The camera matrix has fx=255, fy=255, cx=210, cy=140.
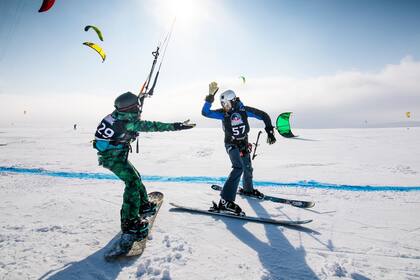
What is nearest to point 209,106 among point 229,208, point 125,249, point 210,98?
point 210,98

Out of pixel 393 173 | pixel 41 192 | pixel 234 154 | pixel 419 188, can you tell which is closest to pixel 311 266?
pixel 234 154

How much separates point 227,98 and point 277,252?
10.7 ft

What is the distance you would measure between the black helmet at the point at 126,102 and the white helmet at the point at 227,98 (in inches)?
91.6

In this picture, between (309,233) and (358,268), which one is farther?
(309,233)

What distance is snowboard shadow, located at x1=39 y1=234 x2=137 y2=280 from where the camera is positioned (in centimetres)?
305

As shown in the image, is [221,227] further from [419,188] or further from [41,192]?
[419,188]

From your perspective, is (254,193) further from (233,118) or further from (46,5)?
(46,5)

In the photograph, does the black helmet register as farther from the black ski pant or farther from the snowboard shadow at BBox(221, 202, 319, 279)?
the snowboard shadow at BBox(221, 202, 319, 279)

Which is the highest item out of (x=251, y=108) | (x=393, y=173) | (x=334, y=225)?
(x=251, y=108)

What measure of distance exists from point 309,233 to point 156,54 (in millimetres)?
6091

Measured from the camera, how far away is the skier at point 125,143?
3.85 meters

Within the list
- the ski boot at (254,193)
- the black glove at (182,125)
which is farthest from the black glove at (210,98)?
the ski boot at (254,193)

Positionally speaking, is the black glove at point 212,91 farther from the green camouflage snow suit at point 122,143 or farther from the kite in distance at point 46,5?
the kite in distance at point 46,5

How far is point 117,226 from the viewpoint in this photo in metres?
4.59
